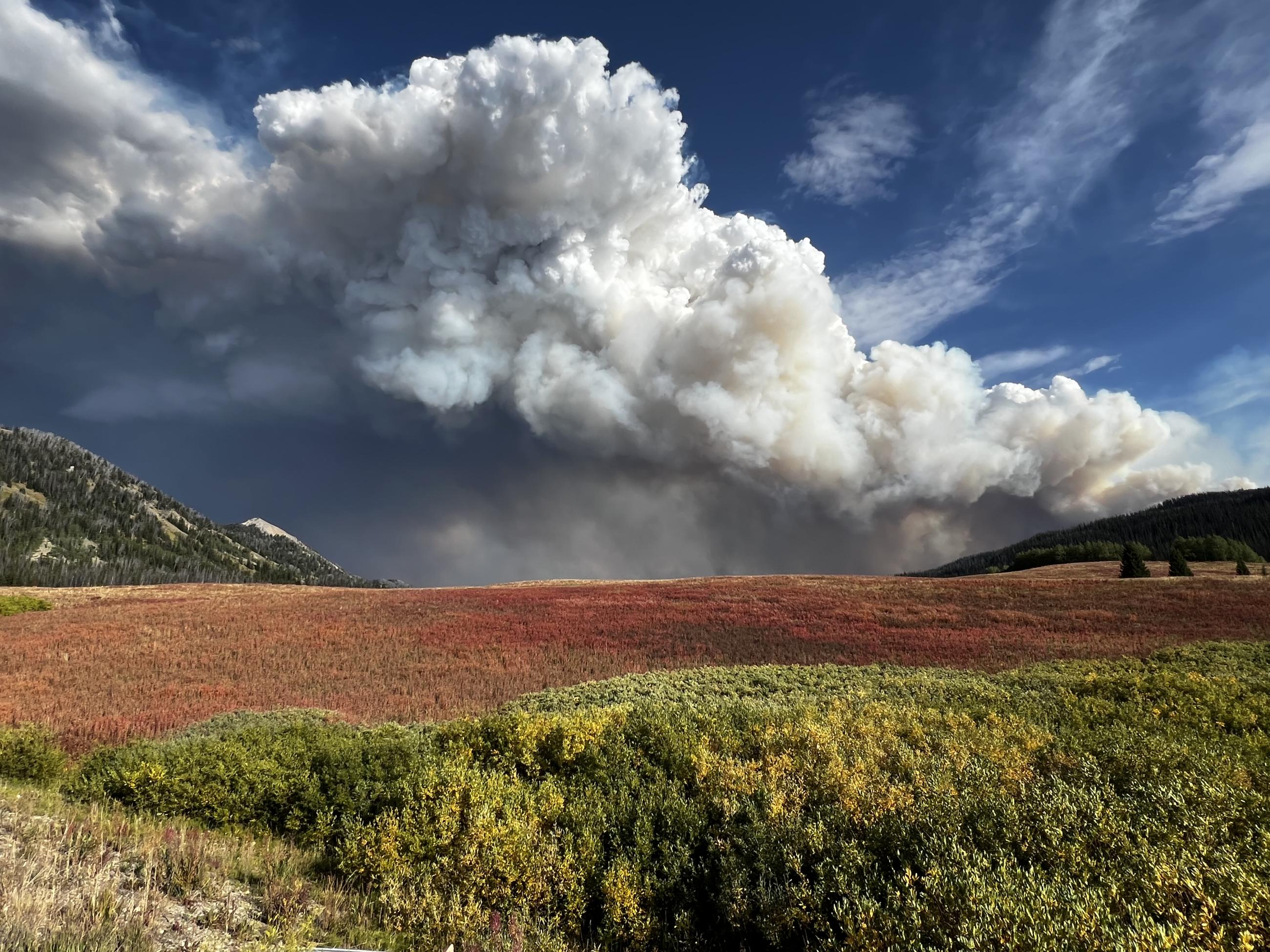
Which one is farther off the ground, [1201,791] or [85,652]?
[85,652]

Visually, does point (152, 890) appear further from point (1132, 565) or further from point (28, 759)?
point (1132, 565)

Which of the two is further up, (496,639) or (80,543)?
(80,543)

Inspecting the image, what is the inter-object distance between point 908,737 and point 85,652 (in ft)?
91.7

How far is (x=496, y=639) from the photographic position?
2439cm

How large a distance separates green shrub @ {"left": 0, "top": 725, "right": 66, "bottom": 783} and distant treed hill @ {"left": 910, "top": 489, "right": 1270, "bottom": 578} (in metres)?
155

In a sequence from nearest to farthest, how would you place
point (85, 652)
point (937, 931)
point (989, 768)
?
point (937, 931) → point (989, 768) → point (85, 652)

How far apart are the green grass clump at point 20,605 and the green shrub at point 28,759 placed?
37243mm

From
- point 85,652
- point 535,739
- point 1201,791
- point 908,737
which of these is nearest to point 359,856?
point 535,739

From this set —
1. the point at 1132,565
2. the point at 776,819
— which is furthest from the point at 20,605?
the point at 1132,565

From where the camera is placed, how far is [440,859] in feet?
17.9

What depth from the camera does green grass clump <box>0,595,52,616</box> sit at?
35.8 m

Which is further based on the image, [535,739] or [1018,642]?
[1018,642]

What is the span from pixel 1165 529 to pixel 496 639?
19849 cm

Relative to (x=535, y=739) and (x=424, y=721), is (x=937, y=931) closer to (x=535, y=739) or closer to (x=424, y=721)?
(x=535, y=739)
